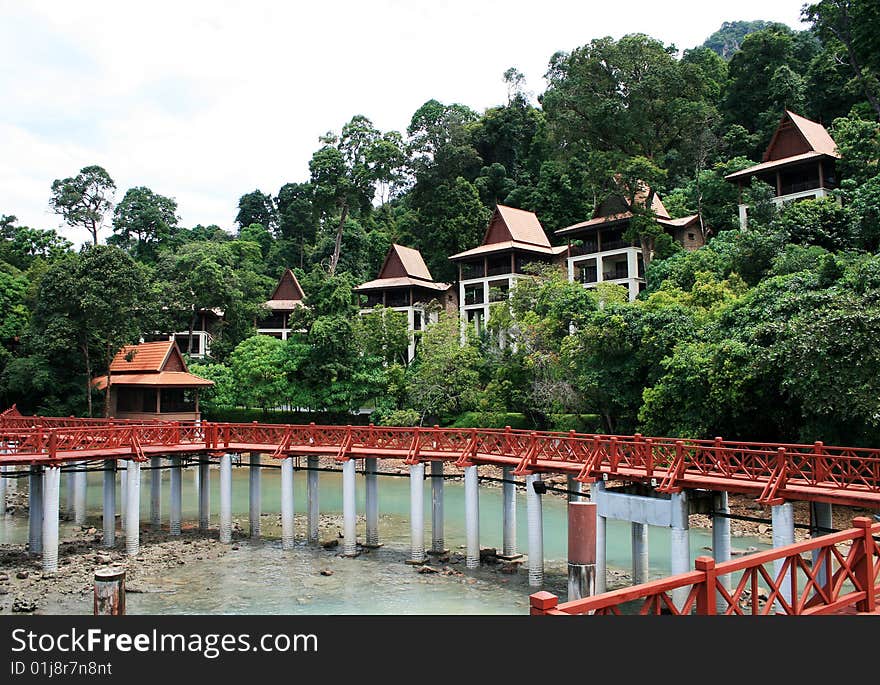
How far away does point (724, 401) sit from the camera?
1000 inches

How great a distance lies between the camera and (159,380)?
4291 cm

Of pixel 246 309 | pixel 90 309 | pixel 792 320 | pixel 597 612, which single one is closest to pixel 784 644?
pixel 597 612

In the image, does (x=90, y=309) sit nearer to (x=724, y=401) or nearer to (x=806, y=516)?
(x=724, y=401)

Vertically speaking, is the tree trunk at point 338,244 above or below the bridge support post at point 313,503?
above

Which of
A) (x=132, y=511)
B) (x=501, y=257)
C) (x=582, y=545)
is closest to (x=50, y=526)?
(x=132, y=511)

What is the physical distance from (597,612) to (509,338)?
3516 cm

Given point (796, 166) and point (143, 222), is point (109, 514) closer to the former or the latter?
point (796, 166)

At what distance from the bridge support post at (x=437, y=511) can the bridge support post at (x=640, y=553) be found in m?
6.81

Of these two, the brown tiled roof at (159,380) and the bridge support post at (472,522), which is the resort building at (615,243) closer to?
the brown tiled roof at (159,380)

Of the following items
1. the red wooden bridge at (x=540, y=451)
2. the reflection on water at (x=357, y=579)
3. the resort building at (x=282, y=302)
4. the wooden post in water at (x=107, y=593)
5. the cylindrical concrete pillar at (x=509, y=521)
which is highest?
the resort building at (x=282, y=302)

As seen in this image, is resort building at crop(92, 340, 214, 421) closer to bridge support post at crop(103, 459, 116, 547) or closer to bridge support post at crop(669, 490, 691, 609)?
bridge support post at crop(103, 459, 116, 547)

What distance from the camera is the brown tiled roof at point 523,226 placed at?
5334 centimetres

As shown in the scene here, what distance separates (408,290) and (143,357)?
1935 cm

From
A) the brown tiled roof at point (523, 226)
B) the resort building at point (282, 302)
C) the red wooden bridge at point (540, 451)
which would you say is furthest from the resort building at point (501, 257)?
the red wooden bridge at point (540, 451)
